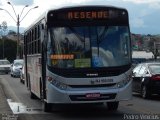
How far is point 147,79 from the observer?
64.8 ft

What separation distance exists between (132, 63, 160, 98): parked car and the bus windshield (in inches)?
244

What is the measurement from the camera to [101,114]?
47.3 ft

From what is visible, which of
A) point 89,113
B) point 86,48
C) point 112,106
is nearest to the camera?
point 86,48

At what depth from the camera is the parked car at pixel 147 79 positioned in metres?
19.5

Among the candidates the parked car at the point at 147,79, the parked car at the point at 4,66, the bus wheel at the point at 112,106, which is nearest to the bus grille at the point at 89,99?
the bus wheel at the point at 112,106

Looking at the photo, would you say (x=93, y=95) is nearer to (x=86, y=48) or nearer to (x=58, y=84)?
(x=58, y=84)

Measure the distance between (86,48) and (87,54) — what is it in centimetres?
17

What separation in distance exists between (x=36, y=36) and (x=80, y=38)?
3639 mm

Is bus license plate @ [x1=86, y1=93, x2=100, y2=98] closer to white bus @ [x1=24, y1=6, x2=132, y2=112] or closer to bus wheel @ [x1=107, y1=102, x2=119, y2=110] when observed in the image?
white bus @ [x1=24, y1=6, x2=132, y2=112]

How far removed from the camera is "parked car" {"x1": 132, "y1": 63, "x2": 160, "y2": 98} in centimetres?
1950

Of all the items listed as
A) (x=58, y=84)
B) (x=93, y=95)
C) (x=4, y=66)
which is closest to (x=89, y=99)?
(x=93, y=95)

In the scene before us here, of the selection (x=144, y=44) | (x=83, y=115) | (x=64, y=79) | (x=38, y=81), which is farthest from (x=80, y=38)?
(x=144, y=44)

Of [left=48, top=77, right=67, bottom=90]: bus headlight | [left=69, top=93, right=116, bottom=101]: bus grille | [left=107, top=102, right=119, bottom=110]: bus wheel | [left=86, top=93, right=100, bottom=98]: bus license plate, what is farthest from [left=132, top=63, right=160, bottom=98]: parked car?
[left=48, top=77, right=67, bottom=90]: bus headlight

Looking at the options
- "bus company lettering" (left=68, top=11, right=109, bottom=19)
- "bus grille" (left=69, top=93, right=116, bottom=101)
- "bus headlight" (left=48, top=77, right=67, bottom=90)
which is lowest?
"bus grille" (left=69, top=93, right=116, bottom=101)
